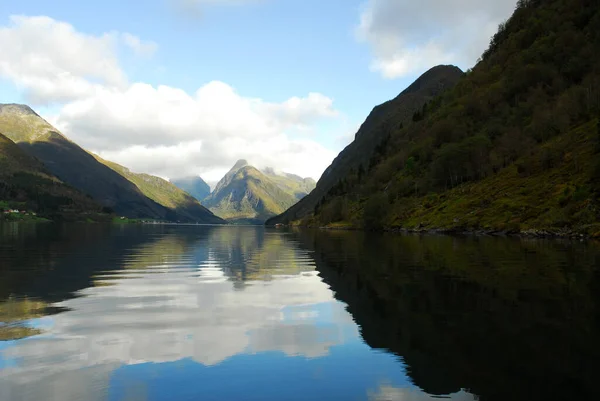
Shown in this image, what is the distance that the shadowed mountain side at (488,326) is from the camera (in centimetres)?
1205

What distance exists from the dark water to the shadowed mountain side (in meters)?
0.07

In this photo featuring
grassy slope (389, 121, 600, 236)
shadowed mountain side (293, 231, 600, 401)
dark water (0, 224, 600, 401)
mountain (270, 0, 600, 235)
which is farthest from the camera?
mountain (270, 0, 600, 235)

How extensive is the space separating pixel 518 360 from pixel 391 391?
4928mm

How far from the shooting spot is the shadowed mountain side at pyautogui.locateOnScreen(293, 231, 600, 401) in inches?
474

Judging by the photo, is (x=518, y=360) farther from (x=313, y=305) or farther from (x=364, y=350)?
(x=313, y=305)

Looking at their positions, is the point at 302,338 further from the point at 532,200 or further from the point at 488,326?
the point at 532,200

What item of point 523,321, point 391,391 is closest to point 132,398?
point 391,391

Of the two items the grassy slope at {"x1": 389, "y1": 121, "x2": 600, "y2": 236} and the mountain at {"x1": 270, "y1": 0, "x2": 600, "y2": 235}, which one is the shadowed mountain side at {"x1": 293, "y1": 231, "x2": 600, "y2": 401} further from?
the mountain at {"x1": 270, "y1": 0, "x2": 600, "y2": 235}

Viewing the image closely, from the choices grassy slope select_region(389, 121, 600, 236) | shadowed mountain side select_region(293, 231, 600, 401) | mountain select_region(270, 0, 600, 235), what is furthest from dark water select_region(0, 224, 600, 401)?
mountain select_region(270, 0, 600, 235)

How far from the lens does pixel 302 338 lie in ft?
56.2

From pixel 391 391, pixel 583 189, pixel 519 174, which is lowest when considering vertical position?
pixel 391 391

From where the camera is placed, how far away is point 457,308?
69.5 ft

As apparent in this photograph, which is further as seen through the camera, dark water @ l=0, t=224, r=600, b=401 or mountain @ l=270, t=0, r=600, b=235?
mountain @ l=270, t=0, r=600, b=235

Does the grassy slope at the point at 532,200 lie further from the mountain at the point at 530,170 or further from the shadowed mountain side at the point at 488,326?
the shadowed mountain side at the point at 488,326
